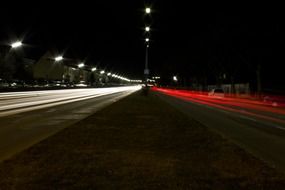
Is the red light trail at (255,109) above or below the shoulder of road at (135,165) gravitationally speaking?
below

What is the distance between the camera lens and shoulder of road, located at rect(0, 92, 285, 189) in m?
5.87

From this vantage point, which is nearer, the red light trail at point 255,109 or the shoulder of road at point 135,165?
the shoulder of road at point 135,165

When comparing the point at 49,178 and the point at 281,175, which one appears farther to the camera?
the point at 281,175

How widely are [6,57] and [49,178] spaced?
61.6 m

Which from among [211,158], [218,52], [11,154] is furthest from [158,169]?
[218,52]

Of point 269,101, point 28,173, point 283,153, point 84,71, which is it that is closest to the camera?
point 28,173

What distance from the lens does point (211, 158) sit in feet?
26.5

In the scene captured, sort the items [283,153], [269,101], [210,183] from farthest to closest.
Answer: [269,101] < [283,153] < [210,183]

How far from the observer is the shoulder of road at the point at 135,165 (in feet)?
19.3

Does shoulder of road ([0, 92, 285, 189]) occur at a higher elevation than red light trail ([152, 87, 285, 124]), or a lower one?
higher

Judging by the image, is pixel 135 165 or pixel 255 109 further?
pixel 255 109

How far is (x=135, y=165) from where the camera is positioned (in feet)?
23.4

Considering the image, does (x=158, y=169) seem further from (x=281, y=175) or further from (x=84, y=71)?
(x=84, y=71)

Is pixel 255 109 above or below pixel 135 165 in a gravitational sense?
below
